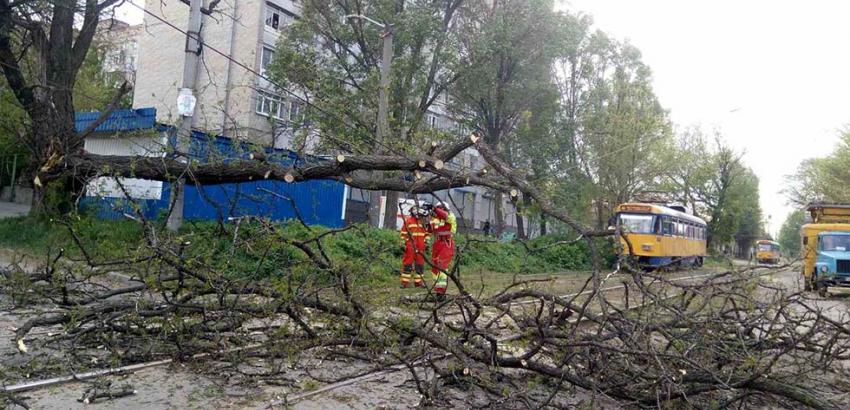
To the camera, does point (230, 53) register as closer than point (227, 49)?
Yes

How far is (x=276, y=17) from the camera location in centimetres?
3112

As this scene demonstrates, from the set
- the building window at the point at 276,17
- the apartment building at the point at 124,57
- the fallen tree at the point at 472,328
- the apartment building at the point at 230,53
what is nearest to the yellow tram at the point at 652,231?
the apartment building at the point at 230,53

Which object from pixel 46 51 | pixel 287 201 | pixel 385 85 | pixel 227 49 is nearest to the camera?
pixel 46 51

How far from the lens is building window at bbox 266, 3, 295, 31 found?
1209 inches

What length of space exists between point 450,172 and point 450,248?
414cm

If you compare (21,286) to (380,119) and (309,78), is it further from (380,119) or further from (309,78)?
(309,78)

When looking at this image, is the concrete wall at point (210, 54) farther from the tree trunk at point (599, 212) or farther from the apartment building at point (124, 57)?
the tree trunk at point (599, 212)

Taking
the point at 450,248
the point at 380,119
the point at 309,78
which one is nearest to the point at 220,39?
the point at 309,78

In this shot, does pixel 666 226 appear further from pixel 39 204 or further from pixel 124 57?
pixel 124 57

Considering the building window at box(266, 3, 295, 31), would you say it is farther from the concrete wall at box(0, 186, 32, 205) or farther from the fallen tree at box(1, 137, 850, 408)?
the fallen tree at box(1, 137, 850, 408)

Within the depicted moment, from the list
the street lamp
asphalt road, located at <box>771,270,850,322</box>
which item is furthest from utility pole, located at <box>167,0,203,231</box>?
asphalt road, located at <box>771,270,850,322</box>

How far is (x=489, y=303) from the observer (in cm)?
535

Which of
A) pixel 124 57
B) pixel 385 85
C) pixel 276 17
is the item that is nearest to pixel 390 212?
pixel 385 85

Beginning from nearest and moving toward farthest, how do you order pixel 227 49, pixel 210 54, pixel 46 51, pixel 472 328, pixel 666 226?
pixel 472 328, pixel 46 51, pixel 666 226, pixel 227 49, pixel 210 54
